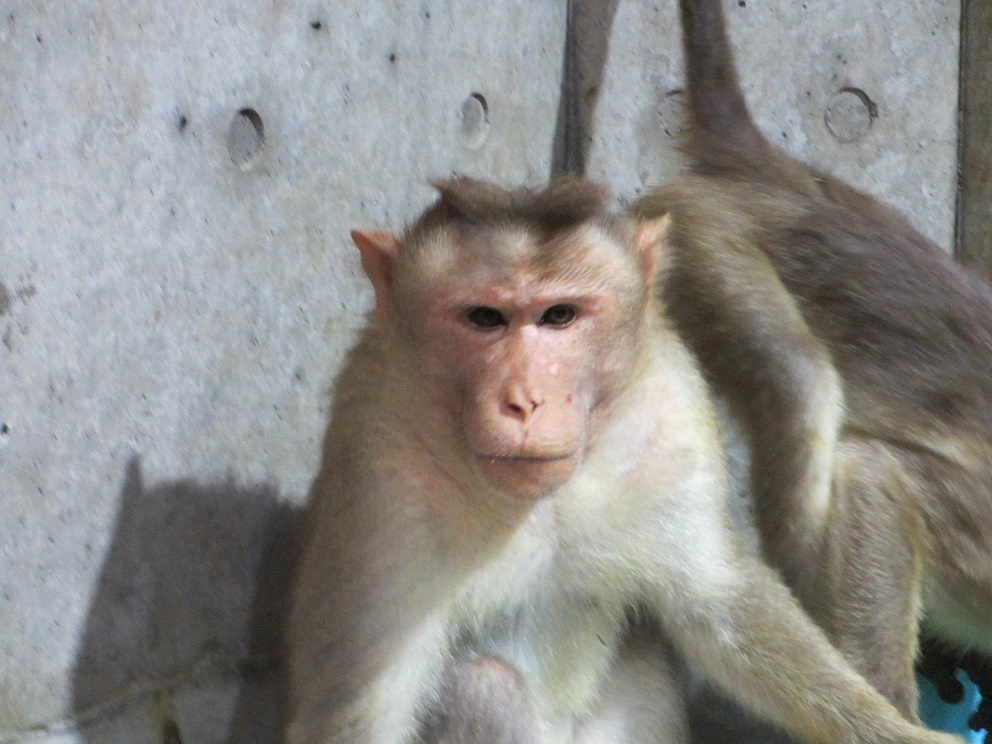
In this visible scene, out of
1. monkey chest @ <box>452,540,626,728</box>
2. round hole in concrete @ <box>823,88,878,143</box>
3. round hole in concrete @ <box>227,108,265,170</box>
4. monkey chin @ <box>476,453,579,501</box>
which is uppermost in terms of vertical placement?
round hole in concrete @ <box>823,88,878,143</box>

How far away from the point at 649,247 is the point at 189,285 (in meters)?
1.02

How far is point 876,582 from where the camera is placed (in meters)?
2.99

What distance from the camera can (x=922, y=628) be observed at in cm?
335

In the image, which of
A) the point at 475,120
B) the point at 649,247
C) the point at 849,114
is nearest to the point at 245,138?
the point at 475,120

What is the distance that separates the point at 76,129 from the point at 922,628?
8.29 feet

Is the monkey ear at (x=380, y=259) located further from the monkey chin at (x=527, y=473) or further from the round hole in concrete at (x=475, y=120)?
the round hole in concrete at (x=475, y=120)

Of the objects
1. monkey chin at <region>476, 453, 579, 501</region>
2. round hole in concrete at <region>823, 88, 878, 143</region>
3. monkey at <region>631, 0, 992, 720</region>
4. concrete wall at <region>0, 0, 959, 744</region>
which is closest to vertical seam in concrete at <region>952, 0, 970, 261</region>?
round hole in concrete at <region>823, 88, 878, 143</region>

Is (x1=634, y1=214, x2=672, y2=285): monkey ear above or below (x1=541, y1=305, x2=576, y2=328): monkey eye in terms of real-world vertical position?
above

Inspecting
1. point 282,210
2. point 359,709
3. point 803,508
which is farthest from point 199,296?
point 803,508

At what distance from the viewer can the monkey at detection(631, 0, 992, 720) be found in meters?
3.02

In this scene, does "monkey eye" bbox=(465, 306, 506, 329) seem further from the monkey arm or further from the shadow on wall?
the shadow on wall

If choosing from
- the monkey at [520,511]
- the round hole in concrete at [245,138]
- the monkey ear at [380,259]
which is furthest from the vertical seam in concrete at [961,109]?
the monkey ear at [380,259]

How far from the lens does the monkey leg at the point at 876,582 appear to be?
2969mm

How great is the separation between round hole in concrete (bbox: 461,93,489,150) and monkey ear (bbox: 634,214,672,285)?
109 centimetres
